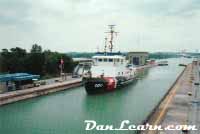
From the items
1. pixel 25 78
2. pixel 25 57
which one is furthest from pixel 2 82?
pixel 25 57

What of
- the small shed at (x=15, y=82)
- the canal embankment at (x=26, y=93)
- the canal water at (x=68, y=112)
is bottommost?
the canal water at (x=68, y=112)

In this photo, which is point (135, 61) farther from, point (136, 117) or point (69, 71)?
point (136, 117)

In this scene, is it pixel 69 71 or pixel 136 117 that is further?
pixel 69 71

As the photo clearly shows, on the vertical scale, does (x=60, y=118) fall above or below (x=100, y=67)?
A: below

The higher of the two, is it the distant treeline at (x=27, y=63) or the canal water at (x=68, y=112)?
the distant treeline at (x=27, y=63)

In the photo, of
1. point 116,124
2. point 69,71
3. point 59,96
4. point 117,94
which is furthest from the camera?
point 69,71

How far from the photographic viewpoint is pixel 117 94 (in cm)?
3997

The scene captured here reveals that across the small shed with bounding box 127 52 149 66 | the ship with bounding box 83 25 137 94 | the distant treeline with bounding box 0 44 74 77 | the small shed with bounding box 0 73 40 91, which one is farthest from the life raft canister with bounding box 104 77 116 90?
the small shed with bounding box 127 52 149 66

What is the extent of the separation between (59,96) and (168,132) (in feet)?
71.5

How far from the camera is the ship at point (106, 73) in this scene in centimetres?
3803

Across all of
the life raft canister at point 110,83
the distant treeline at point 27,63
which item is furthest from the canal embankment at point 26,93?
the distant treeline at point 27,63

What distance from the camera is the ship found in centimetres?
3803

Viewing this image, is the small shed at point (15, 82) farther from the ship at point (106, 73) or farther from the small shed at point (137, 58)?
the small shed at point (137, 58)

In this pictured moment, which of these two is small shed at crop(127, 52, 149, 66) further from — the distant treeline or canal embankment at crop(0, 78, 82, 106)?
canal embankment at crop(0, 78, 82, 106)
